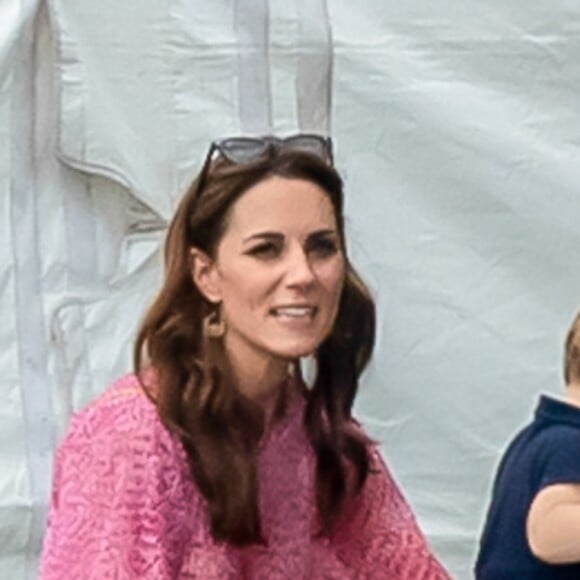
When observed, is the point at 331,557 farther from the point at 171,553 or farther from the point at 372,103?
the point at 372,103

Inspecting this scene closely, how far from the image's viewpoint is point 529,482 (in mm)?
2457

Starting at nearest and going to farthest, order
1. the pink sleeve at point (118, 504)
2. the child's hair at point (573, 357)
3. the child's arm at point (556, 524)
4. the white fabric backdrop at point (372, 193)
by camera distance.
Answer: the pink sleeve at point (118, 504) < the child's arm at point (556, 524) < the child's hair at point (573, 357) < the white fabric backdrop at point (372, 193)

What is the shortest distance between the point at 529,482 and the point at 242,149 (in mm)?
554

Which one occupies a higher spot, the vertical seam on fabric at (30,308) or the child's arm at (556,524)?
the child's arm at (556,524)

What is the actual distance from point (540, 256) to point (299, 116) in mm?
462

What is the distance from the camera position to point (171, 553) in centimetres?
219

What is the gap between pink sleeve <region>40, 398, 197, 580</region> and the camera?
7.07 feet

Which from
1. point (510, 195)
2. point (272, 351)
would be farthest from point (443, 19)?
point (272, 351)

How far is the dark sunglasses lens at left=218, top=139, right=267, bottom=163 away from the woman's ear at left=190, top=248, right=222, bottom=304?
0.11 meters

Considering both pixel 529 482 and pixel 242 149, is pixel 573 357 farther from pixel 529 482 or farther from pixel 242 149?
pixel 242 149

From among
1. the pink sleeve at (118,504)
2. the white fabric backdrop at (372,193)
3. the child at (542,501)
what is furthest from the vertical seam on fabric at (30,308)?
the pink sleeve at (118,504)

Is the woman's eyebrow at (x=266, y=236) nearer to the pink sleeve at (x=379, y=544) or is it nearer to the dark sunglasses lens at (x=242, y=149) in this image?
the dark sunglasses lens at (x=242, y=149)

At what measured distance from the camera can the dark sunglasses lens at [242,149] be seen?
89.7 inches

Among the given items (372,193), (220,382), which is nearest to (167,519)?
(220,382)
